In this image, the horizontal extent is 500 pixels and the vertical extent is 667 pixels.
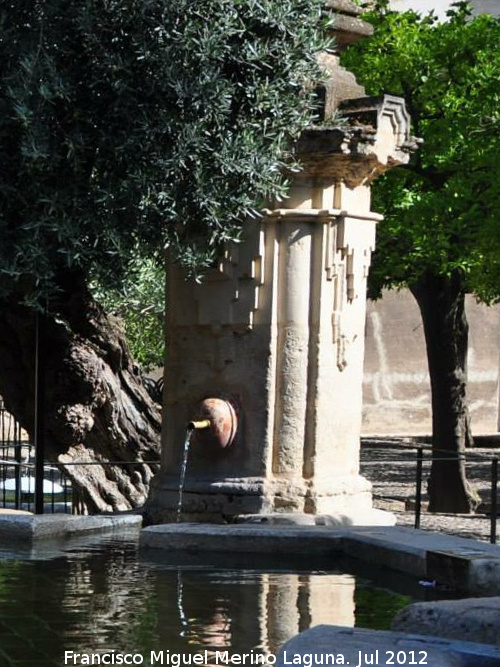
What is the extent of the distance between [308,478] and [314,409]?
1.57 ft

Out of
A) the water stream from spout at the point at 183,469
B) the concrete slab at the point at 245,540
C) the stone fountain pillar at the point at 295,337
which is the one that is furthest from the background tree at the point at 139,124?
the concrete slab at the point at 245,540

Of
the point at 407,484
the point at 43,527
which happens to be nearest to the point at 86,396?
the point at 43,527

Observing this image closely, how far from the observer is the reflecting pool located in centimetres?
585

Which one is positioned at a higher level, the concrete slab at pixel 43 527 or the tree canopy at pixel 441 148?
the tree canopy at pixel 441 148

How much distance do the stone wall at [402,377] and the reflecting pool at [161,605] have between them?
26.1 meters

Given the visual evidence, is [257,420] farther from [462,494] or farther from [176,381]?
[462,494]

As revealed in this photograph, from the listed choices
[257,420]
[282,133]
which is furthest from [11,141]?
[257,420]

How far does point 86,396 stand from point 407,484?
10.8 m

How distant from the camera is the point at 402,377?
3481cm

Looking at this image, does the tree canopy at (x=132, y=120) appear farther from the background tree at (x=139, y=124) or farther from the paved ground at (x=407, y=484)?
the paved ground at (x=407, y=484)

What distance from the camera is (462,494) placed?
19.2 metres

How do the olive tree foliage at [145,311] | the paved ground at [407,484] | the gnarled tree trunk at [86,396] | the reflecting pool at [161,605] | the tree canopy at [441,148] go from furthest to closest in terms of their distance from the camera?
the tree canopy at [441,148] < the olive tree foliage at [145,311] < the paved ground at [407,484] < the gnarled tree trunk at [86,396] < the reflecting pool at [161,605]

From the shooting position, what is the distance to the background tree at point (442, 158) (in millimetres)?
16750

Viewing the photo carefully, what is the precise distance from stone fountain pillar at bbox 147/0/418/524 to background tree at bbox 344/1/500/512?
556 cm
